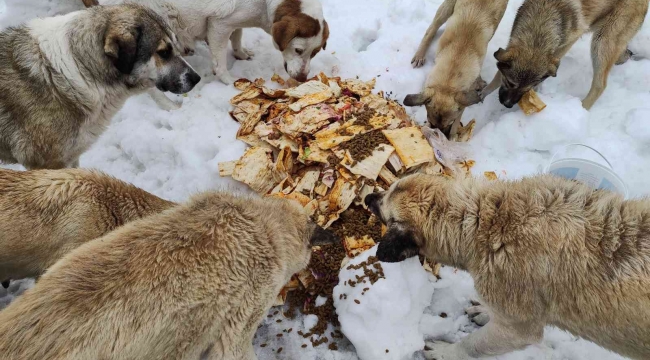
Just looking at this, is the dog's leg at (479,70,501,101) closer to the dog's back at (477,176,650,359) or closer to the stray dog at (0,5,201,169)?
the dog's back at (477,176,650,359)

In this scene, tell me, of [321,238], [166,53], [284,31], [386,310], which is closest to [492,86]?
[284,31]

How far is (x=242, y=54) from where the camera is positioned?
620 centimetres

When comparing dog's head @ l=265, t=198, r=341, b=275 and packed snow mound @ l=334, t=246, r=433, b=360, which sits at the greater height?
dog's head @ l=265, t=198, r=341, b=275

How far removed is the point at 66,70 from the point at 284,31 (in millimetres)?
2403

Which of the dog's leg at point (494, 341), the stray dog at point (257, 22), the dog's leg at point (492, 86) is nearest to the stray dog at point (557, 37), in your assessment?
the dog's leg at point (492, 86)

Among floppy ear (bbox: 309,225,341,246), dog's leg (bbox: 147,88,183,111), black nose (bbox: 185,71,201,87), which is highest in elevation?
black nose (bbox: 185,71,201,87)

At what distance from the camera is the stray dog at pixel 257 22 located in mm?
5184

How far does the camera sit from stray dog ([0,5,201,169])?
3729 mm

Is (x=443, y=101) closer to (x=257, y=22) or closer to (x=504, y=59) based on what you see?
(x=504, y=59)

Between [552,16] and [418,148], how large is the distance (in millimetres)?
2443

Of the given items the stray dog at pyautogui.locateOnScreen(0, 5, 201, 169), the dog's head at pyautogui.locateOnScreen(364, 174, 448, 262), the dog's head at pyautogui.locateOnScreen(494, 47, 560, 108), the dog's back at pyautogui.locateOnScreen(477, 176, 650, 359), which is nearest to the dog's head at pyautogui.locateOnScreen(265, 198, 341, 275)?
the dog's head at pyautogui.locateOnScreen(364, 174, 448, 262)

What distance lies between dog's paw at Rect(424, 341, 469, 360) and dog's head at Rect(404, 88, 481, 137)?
2579mm

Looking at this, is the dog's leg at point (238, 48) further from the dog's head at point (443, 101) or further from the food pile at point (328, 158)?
the dog's head at point (443, 101)

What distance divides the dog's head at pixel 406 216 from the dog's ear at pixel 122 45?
8.42 ft
